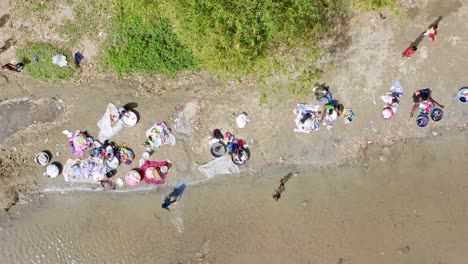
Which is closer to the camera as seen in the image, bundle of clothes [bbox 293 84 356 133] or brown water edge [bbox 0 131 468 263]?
bundle of clothes [bbox 293 84 356 133]

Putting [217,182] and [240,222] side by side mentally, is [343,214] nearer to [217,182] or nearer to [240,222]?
[240,222]

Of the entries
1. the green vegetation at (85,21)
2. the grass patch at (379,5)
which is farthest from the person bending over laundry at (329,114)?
the green vegetation at (85,21)

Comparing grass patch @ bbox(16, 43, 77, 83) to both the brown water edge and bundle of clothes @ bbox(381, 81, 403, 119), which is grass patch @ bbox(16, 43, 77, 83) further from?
bundle of clothes @ bbox(381, 81, 403, 119)

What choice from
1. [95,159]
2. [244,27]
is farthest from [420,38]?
[95,159]

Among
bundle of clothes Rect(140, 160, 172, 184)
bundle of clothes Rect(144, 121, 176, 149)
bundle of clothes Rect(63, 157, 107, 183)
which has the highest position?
bundle of clothes Rect(144, 121, 176, 149)

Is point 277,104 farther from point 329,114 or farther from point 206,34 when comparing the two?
point 206,34

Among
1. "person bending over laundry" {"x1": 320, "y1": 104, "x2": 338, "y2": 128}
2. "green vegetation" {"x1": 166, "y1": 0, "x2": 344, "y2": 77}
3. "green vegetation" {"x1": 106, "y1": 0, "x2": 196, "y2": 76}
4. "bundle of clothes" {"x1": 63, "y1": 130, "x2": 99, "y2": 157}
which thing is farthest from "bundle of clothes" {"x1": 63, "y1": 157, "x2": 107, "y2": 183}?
"person bending over laundry" {"x1": 320, "y1": 104, "x2": 338, "y2": 128}

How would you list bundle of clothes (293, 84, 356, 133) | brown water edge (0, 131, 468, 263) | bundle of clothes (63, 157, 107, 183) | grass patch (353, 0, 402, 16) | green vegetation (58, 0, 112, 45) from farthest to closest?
brown water edge (0, 131, 468, 263) → bundle of clothes (63, 157, 107, 183) → bundle of clothes (293, 84, 356, 133) → green vegetation (58, 0, 112, 45) → grass patch (353, 0, 402, 16)

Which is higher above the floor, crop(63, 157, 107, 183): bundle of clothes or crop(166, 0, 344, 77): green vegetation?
crop(166, 0, 344, 77): green vegetation
